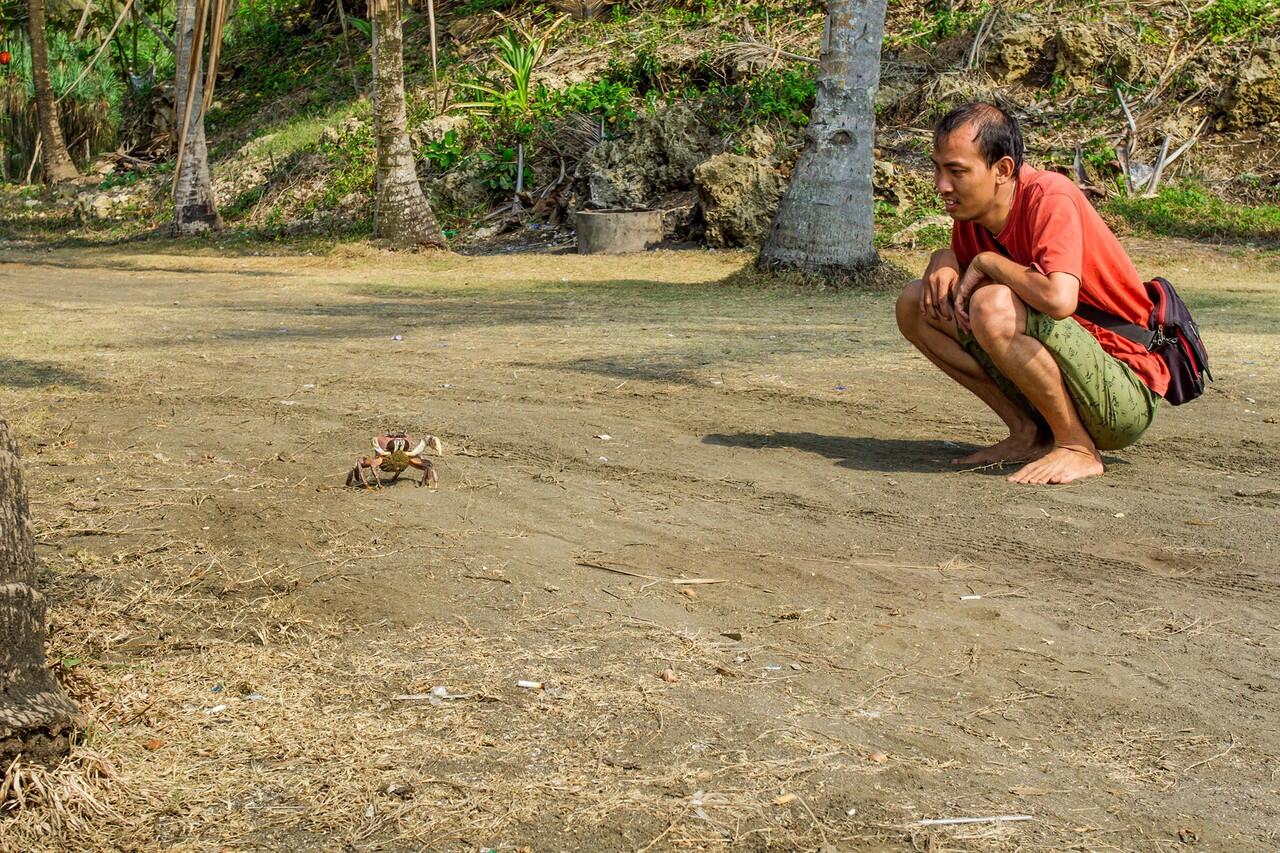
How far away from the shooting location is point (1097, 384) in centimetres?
456

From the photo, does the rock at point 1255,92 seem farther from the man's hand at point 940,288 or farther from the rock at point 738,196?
the man's hand at point 940,288

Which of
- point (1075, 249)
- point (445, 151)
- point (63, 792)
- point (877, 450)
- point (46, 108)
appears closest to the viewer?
point (63, 792)

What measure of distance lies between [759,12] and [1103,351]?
15.7 meters

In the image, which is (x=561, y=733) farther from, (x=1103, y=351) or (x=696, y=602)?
(x=1103, y=351)

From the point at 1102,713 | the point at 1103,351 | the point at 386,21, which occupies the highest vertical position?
the point at 386,21

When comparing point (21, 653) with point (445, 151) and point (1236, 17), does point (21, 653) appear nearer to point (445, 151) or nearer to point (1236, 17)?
point (445, 151)

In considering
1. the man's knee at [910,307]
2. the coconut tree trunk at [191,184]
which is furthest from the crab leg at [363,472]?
the coconut tree trunk at [191,184]

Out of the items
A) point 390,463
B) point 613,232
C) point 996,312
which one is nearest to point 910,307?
point 996,312

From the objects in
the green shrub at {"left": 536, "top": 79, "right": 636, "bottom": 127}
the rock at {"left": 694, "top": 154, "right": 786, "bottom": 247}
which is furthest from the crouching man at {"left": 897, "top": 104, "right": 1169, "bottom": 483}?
the green shrub at {"left": 536, "top": 79, "right": 636, "bottom": 127}

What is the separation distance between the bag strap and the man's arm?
196 mm

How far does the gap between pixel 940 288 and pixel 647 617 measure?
192 cm

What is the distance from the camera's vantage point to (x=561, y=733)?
282 centimetres

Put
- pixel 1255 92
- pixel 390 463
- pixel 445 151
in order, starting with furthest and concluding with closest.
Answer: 1. pixel 445 151
2. pixel 1255 92
3. pixel 390 463

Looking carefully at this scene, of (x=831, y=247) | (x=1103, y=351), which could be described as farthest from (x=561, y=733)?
(x=831, y=247)
